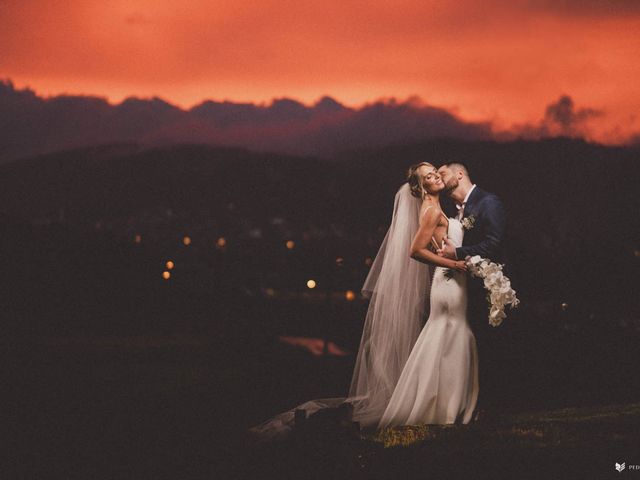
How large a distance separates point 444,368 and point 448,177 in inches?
64.1

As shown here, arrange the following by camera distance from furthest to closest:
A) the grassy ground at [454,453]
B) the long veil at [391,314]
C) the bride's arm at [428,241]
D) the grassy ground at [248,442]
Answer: the long veil at [391,314], the bride's arm at [428,241], the grassy ground at [248,442], the grassy ground at [454,453]

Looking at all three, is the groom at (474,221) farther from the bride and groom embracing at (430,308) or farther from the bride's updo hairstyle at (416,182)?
the bride's updo hairstyle at (416,182)

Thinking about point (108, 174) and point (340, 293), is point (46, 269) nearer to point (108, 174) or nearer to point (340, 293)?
point (108, 174)

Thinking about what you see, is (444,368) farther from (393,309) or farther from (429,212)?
(429,212)

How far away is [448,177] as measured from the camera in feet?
21.3

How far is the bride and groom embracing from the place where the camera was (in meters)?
6.39

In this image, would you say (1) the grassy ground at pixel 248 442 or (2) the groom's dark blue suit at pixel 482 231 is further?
(2) the groom's dark blue suit at pixel 482 231

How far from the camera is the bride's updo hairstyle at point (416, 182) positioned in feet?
21.2

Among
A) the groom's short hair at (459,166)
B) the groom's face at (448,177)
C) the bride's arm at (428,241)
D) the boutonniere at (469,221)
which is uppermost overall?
the groom's short hair at (459,166)

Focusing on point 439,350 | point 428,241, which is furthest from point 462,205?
point 439,350

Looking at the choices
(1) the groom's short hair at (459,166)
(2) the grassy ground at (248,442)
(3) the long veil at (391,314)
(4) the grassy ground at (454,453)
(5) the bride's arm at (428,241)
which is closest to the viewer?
(4) the grassy ground at (454,453)

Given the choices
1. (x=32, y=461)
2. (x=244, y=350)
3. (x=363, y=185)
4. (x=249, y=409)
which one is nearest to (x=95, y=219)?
(x=363, y=185)

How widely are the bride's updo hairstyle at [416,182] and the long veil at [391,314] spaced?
17cm

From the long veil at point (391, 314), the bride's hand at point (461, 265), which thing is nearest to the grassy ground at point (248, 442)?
the long veil at point (391, 314)
